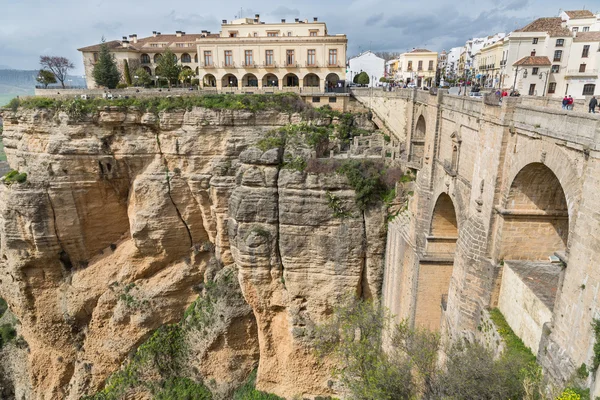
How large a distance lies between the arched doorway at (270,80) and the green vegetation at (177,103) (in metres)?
10.0

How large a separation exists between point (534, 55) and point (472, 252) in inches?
871

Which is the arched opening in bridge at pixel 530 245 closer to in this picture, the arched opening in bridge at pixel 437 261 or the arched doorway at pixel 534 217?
the arched doorway at pixel 534 217

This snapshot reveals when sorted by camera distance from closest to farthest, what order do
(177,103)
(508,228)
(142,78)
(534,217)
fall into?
(534,217)
(508,228)
(177,103)
(142,78)

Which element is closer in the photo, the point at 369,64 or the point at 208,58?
the point at 208,58

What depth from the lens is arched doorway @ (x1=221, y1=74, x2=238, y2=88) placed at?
113ft

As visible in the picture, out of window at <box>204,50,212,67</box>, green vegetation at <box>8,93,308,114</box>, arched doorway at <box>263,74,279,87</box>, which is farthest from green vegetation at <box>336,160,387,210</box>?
window at <box>204,50,212,67</box>

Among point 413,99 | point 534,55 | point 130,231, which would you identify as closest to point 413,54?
point 534,55

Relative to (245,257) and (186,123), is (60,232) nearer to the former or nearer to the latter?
(186,123)

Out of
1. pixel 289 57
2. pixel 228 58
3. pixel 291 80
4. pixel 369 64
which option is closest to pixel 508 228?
pixel 289 57

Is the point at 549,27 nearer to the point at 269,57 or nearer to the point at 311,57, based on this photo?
the point at 311,57

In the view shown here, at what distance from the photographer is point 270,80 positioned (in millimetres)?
35562

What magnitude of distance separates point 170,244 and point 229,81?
16137 mm

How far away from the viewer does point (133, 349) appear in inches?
1022

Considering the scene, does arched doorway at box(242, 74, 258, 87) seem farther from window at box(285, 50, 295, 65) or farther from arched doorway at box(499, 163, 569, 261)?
arched doorway at box(499, 163, 569, 261)
